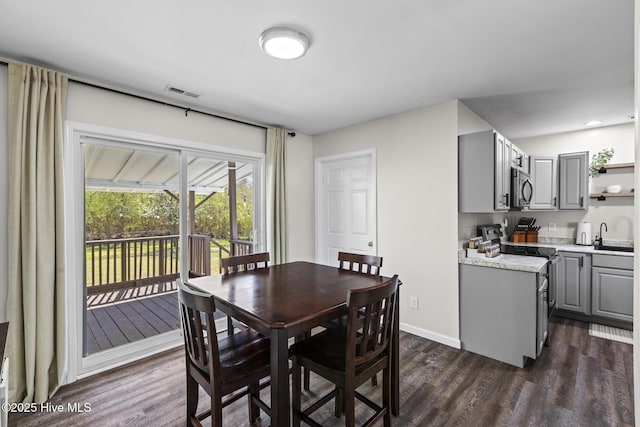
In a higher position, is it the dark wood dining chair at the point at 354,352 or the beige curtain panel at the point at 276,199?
the beige curtain panel at the point at 276,199

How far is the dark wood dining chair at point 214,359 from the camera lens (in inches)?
55.9

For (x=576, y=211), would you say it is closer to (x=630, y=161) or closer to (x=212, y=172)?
(x=630, y=161)

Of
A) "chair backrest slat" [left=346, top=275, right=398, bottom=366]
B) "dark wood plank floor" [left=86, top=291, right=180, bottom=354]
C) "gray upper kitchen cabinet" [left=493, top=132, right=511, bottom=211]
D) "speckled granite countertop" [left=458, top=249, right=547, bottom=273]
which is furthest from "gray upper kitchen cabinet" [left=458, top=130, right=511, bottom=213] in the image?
"dark wood plank floor" [left=86, top=291, right=180, bottom=354]

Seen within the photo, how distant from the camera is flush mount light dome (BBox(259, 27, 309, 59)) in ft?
6.00

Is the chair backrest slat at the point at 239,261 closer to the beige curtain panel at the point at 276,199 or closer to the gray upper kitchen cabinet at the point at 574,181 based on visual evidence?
the beige curtain panel at the point at 276,199

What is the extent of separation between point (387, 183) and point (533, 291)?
177cm

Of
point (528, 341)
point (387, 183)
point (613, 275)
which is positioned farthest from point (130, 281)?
point (613, 275)

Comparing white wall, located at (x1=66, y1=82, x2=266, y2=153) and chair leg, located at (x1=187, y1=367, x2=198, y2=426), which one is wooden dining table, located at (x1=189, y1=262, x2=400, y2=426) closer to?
chair leg, located at (x1=187, y1=367, x2=198, y2=426)

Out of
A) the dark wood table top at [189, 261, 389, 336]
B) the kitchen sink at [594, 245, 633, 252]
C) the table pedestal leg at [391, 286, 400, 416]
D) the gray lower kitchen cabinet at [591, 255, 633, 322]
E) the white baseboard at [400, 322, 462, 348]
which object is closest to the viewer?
the dark wood table top at [189, 261, 389, 336]

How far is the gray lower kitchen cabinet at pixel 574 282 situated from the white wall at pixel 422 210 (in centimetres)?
178

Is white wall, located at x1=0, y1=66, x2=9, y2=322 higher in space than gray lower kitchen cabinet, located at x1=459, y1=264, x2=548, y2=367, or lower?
higher

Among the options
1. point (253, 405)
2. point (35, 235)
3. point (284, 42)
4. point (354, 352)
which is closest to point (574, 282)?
point (354, 352)

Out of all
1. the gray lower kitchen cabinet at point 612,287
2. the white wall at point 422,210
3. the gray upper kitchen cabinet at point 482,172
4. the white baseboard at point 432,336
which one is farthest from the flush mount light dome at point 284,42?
the gray lower kitchen cabinet at point 612,287

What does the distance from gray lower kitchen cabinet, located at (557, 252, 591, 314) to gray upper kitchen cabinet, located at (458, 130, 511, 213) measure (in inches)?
57.3
